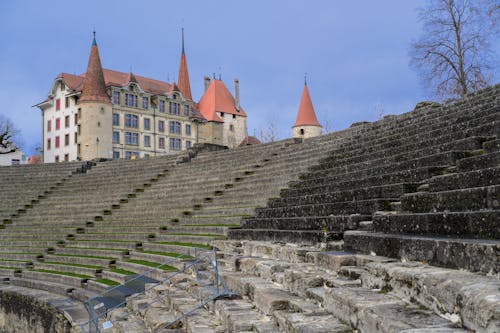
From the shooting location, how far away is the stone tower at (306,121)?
71.9 m

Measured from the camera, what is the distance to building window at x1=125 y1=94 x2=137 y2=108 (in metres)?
57.7

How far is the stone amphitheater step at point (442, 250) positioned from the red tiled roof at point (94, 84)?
51.4 metres

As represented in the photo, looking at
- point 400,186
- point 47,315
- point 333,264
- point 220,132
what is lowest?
point 47,315

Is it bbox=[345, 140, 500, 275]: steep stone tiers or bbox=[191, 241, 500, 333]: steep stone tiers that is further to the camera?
bbox=[345, 140, 500, 275]: steep stone tiers

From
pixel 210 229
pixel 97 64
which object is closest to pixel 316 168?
pixel 210 229

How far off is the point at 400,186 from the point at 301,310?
12.3 feet

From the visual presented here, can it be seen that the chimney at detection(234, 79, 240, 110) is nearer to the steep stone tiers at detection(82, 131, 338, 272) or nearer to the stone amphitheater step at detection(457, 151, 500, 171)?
the steep stone tiers at detection(82, 131, 338, 272)

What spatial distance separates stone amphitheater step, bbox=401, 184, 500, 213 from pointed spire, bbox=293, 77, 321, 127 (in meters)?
66.9

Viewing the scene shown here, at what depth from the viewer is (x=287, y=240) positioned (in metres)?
8.13

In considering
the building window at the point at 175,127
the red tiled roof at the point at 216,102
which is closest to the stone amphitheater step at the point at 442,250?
the building window at the point at 175,127

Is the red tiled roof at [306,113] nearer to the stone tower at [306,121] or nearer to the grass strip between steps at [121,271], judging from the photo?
the stone tower at [306,121]

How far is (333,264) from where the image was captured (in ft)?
17.0

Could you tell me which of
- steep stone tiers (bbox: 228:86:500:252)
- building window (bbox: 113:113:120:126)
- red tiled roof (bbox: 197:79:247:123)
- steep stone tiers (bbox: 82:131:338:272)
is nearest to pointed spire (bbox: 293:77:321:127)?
red tiled roof (bbox: 197:79:247:123)

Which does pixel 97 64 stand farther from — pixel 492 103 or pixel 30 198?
pixel 492 103
